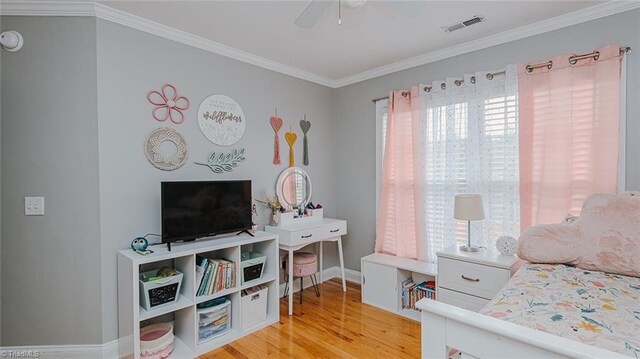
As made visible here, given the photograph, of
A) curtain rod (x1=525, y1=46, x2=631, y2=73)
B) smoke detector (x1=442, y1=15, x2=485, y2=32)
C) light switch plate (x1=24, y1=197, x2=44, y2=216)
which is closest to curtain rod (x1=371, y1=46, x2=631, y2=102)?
curtain rod (x1=525, y1=46, x2=631, y2=73)

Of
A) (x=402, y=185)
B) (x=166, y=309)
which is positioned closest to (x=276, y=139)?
(x=402, y=185)

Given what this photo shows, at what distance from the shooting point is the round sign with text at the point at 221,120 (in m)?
2.74

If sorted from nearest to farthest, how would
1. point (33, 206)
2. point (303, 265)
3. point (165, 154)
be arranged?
point (33, 206) < point (165, 154) < point (303, 265)

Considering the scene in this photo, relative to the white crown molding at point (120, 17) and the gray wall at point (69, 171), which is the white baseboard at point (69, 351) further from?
the white crown molding at point (120, 17)

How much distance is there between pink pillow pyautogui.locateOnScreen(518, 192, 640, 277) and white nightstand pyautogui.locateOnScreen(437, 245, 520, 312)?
9.0 inches

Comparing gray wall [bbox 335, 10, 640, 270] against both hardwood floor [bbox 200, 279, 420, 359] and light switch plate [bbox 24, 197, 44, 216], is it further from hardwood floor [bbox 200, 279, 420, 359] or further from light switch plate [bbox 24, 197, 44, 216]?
light switch plate [bbox 24, 197, 44, 216]

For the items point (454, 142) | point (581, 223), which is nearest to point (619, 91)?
point (581, 223)

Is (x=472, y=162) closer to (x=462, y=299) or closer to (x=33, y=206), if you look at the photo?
(x=462, y=299)

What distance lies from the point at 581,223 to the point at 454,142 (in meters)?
1.17

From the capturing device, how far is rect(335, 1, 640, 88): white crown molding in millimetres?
2174

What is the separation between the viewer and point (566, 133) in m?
2.32

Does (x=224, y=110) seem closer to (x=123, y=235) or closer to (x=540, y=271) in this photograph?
(x=123, y=235)

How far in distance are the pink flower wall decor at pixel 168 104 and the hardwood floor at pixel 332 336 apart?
6.03 ft

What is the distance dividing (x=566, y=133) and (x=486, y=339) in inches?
79.6
